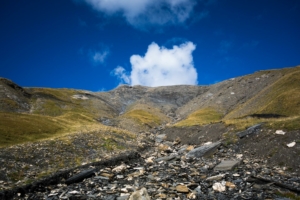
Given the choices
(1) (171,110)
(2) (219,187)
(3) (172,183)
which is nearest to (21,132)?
(3) (172,183)

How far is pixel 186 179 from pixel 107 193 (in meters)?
8.39

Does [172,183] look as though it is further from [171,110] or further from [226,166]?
[171,110]

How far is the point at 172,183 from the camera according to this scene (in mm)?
21344

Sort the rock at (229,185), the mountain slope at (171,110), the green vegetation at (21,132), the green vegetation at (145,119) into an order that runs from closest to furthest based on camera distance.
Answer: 1. the rock at (229,185)
2. the green vegetation at (21,132)
3. the mountain slope at (171,110)
4. the green vegetation at (145,119)

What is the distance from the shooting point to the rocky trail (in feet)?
59.0

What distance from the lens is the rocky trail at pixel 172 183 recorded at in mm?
17984

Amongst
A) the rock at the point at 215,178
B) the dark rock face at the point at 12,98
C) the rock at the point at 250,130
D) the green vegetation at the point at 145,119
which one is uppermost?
the dark rock face at the point at 12,98

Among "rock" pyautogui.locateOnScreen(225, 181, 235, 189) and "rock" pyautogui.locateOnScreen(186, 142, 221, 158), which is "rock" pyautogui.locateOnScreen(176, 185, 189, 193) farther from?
"rock" pyautogui.locateOnScreen(186, 142, 221, 158)

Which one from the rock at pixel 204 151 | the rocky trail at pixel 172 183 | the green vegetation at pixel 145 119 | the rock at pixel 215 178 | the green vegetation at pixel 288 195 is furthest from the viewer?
the green vegetation at pixel 145 119

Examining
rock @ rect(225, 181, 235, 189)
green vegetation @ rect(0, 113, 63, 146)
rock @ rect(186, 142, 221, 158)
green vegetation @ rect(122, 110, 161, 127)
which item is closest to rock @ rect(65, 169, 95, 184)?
rock @ rect(225, 181, 235, 189)

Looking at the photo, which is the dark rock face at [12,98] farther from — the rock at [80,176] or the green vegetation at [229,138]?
the green vegetation at [229,138]

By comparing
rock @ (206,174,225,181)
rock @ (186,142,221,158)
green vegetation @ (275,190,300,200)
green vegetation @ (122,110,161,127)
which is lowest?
green vegetation @ (275,190,300,200)

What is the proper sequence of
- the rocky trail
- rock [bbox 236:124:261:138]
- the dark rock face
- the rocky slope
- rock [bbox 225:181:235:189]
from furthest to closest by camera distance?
1. the dark rock face
2. rock [bbox 236:124:261:138]
3. the rocky slope
4. rock [bbox 225:181:235:189]
5. the rocky trail

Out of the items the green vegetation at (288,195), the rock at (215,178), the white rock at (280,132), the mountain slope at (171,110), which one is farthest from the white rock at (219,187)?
the mountain slope at (171,110)
